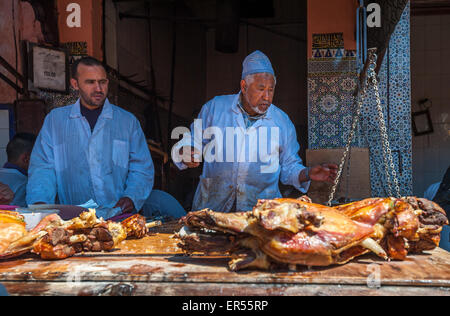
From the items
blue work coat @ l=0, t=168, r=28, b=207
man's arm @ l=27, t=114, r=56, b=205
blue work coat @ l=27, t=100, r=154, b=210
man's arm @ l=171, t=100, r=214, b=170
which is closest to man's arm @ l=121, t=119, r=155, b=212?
blue work coat @ l=27, t=100, r=154, b=210

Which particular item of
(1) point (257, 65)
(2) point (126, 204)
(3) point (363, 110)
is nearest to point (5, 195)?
(2) point (126, 204)

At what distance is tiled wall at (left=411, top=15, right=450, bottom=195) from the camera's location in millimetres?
7434

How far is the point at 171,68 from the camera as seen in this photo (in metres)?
8.98

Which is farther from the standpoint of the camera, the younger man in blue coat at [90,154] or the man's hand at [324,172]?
the younger man in blue coat at [90,154]

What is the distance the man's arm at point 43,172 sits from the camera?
3.76m

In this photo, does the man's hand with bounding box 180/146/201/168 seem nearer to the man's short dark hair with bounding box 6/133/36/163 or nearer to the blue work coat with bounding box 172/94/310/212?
the blue work coat with bounding box 172/94/310/212

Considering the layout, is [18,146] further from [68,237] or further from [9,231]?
[68,237]

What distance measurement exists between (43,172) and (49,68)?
64.5 inches

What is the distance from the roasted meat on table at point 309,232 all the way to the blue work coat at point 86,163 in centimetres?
237

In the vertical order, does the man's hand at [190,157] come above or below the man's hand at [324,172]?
above

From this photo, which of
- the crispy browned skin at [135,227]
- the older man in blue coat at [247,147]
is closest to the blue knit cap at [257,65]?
the older man in blue coat at [247,147]

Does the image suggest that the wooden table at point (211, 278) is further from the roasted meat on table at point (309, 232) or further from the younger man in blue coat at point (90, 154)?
the younger man in blue coat at point (90, 154)

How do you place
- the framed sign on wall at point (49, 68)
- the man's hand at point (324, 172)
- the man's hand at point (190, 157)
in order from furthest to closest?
the framed sign on wall at point (49, 68) → the man's hand at point (190, 157) → the man's hand at point (324, 172)

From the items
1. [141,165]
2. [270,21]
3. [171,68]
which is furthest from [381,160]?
[270,21]
